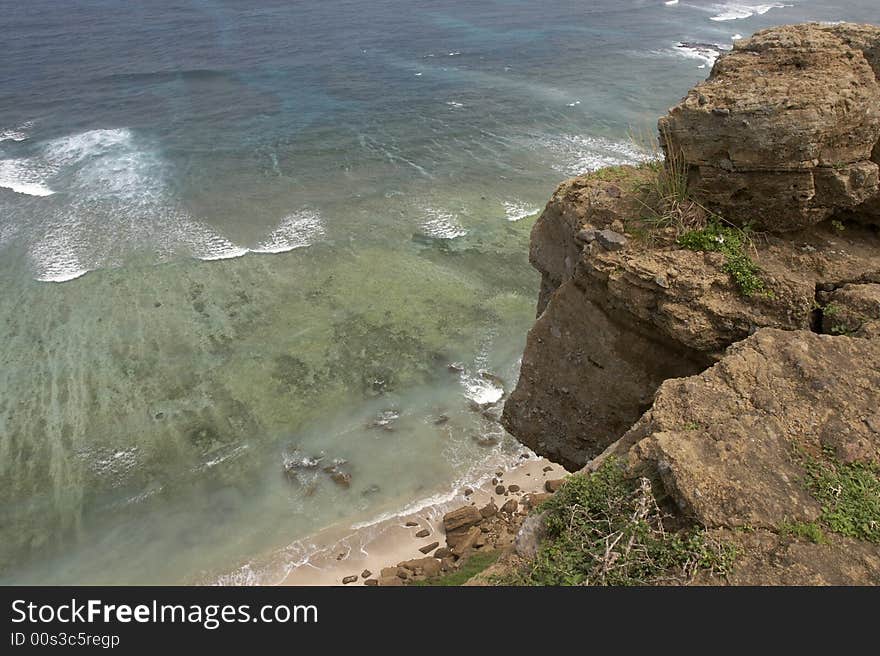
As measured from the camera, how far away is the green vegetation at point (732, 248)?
7.80m

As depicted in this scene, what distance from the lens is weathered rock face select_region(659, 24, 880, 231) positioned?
25.3 feet

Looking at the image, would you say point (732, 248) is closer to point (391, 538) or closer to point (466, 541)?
point (466, 541)

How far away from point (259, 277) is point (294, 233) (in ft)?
11.7

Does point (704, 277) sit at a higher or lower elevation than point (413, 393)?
higher

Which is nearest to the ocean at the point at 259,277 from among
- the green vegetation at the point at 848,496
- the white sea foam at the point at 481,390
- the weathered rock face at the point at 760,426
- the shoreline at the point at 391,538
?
the white sea foam at the point at 481,390

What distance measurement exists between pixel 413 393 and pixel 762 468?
12.8 metres

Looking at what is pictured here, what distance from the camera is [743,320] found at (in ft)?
25.3

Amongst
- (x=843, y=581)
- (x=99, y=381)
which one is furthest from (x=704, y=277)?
(x=99, y=381)

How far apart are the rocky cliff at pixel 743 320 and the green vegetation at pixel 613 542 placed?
0.33 feet

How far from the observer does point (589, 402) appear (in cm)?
954

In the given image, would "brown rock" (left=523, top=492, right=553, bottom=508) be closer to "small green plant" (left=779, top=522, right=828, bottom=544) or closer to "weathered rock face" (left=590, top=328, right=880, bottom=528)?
"weathered rock face" (left=590, top=328, right=880, bottom=528)

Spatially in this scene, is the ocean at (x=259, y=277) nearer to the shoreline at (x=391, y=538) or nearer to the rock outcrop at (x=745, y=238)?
the shoreline at (x=391, y=538)

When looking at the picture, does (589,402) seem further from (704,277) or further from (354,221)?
(354,221)

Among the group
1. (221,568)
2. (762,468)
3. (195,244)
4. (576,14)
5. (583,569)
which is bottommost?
(221,568)
